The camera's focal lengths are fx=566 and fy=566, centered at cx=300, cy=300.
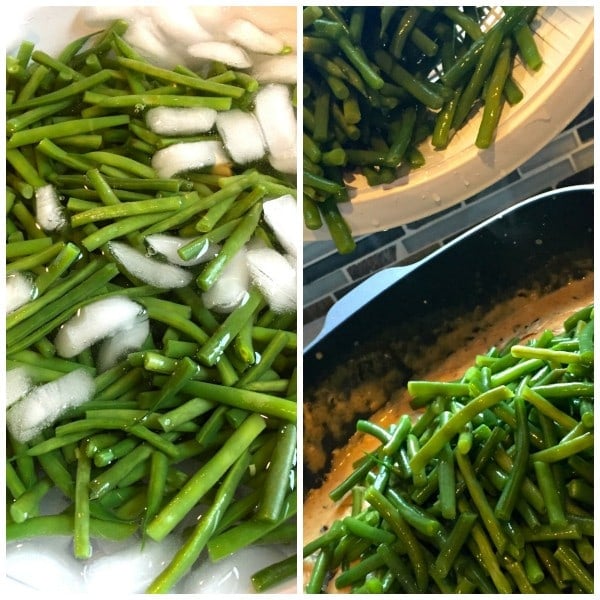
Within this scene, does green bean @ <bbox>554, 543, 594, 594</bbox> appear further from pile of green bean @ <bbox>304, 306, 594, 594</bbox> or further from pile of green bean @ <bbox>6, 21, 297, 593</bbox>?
pile of green bean @ <bbox>6, 21, 297, 593</bbox>

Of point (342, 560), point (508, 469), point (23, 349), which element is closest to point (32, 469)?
point (23, 349)

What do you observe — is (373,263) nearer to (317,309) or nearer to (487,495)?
(317,309)

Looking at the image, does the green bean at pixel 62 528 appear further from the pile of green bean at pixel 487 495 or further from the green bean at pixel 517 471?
the green bean at pixel 517 471

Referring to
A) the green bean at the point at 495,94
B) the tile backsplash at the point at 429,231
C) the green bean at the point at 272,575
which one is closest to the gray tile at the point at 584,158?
the tile backsplash at the point at 429,231

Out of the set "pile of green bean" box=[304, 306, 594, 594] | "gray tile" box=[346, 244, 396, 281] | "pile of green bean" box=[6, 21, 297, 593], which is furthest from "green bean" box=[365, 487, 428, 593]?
"gray tile" box=[346, 244, 396, 281]

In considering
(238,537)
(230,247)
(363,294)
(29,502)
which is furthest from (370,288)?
(29,502)

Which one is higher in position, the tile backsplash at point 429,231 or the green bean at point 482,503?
the tile backsplash at point 429,231
